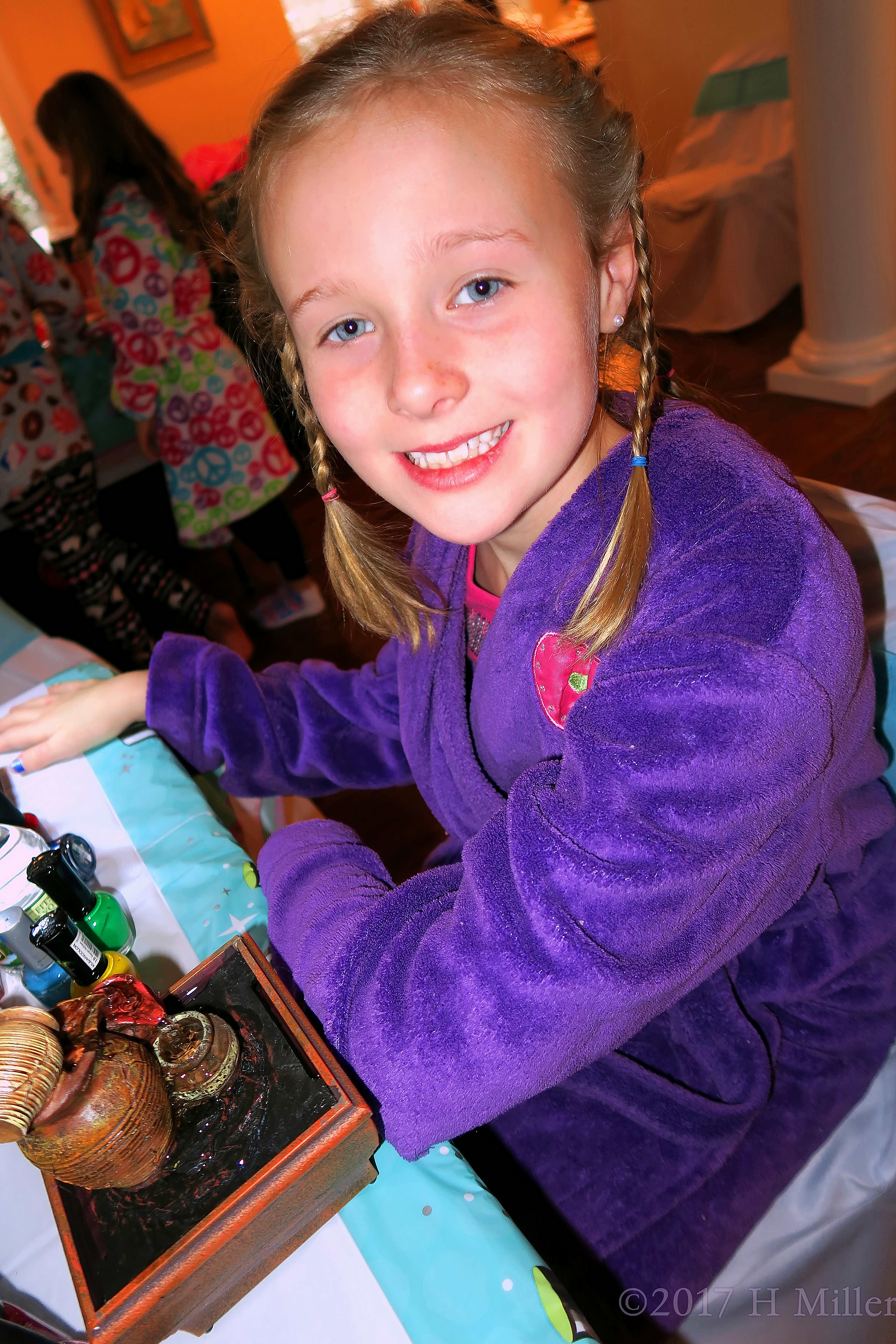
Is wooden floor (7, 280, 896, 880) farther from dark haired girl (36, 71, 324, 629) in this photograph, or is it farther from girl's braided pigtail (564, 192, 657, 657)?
girl's braided pigtail (564, 192, 657, 657)

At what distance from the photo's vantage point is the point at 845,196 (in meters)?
2.38

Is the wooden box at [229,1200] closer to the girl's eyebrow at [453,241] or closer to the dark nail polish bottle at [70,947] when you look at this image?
the dark nail polish bottle at [70,947]

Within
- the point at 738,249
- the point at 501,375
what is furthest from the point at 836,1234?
the point at 738,249

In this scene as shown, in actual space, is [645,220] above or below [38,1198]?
above

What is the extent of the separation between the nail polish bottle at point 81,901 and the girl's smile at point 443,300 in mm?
422

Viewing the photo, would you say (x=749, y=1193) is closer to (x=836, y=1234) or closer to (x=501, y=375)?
(x=836, y=1234)

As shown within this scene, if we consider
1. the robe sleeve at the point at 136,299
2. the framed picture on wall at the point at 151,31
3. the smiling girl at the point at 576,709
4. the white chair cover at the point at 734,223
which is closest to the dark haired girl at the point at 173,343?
the robe sleeve at the point at 136,299

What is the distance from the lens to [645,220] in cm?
80

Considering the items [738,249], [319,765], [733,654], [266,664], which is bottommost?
[266,664]

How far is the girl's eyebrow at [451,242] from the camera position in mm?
597

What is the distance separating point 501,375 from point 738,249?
332cm

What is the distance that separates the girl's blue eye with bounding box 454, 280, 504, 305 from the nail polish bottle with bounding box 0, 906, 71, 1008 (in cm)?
58

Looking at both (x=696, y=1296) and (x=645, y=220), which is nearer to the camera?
(x=696, y=1296)

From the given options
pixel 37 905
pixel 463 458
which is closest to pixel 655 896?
pixel 463 458
